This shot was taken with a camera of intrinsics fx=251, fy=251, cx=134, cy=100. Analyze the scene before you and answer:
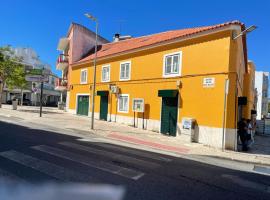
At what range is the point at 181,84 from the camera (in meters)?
15.5

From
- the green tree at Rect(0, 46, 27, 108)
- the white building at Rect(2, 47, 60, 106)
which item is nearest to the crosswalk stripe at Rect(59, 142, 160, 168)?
the green tree at Rect(0, 46, 27, 108)

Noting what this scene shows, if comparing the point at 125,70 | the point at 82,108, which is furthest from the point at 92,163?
the point at 82,108

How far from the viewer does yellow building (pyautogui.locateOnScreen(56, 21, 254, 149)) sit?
13352 millimetres

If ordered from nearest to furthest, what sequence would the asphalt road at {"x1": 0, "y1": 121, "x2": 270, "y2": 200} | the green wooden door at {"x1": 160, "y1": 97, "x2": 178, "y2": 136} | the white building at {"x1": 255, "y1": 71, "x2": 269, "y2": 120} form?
the asphalt road at {"x1": 0, "y1": 121, "x2": 270, "y2": 200} → the green wooden door at {"x1": 160, "y1": 97, "x2": 178, "y2": 136} → the white building at {"x1": 255, "y1": 71, "x2": 269, "y2": 120}

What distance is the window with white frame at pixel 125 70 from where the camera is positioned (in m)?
19.9

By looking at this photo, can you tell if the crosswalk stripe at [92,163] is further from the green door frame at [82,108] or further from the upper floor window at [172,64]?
the green door frame at [82,108]

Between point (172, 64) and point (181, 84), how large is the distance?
5.60ft

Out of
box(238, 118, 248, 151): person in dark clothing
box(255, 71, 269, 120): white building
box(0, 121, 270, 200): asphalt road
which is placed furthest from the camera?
box(255, 71, 269, 120): white building

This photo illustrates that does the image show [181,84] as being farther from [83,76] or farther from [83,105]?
[83,76]

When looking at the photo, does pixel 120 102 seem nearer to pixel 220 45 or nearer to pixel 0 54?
pixel 220 45

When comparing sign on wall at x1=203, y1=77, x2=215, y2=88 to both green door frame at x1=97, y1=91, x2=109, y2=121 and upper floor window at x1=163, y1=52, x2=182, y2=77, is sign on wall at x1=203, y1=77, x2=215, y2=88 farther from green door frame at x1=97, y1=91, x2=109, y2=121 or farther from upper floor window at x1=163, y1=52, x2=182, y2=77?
green door frame at x1=97, y1=91, x2=109, y2=121

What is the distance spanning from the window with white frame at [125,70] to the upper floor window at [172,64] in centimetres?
387

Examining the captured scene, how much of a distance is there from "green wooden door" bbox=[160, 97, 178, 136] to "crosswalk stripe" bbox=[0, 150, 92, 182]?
1016 cm

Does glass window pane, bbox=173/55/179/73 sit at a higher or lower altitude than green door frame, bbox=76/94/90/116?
higher
